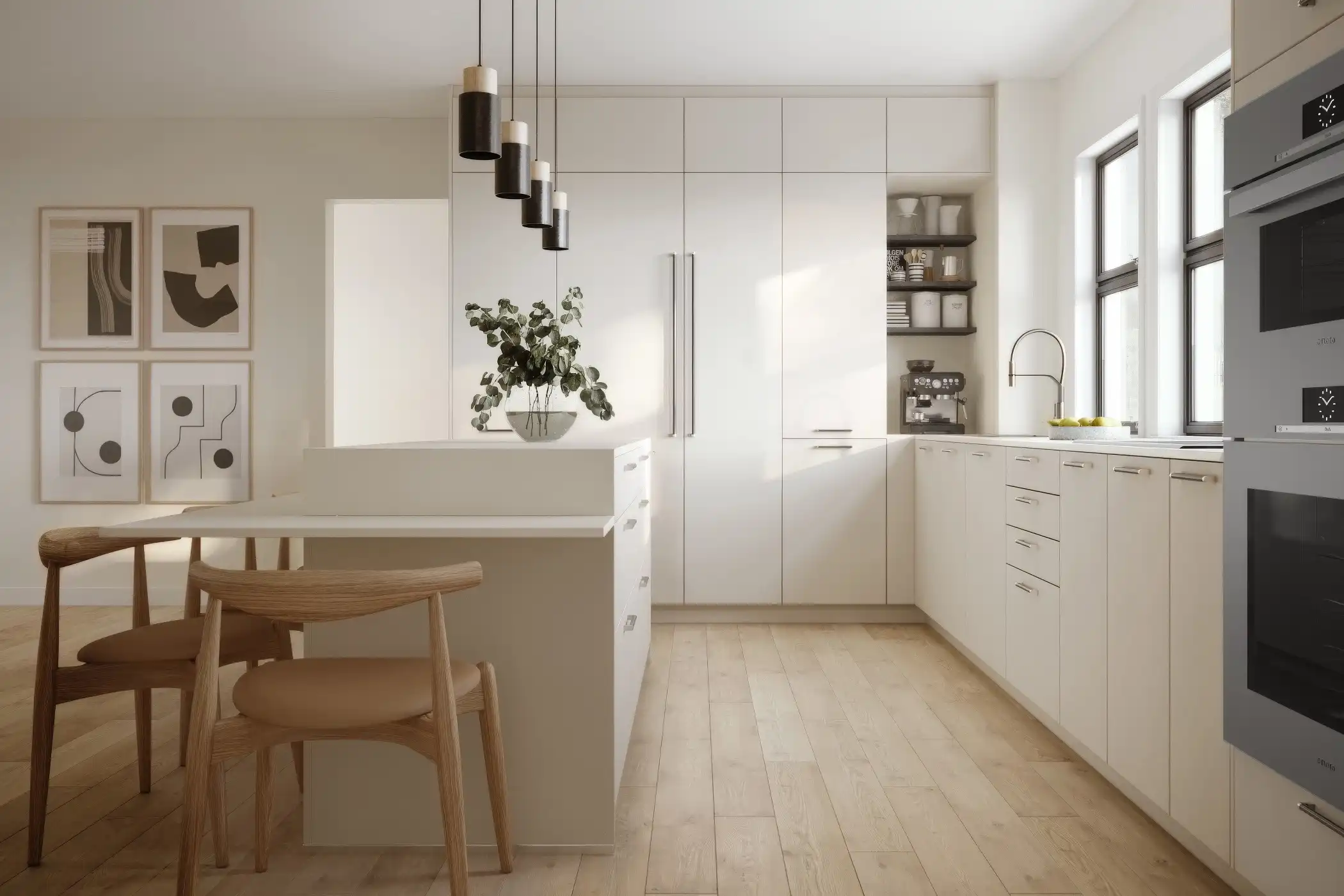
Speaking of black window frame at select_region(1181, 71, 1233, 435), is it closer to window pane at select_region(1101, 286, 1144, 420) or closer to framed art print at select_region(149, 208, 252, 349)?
window pane at select_region(1101, 286, 1144, 420)

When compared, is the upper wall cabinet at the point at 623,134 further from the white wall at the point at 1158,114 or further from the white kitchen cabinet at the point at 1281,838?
the white kitchen cabinet at the point at 1281,838

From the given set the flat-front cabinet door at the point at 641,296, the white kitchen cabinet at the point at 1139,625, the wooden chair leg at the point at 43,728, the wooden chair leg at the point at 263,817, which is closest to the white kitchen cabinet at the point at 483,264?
the flat-front cabinet door at the point at 641,296

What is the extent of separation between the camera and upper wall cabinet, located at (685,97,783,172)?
4426 mm

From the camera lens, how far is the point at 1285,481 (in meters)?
1.55

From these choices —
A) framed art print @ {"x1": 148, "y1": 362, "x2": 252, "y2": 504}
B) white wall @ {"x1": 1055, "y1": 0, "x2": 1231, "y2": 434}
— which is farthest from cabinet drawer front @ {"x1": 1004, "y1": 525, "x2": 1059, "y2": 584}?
framed art print @ {"x1": 148, "y1": 362, "x2": 252, "y2": 504}

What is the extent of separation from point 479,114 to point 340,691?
1.27 m

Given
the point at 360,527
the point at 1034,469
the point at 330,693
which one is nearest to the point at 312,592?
the point at 330,693

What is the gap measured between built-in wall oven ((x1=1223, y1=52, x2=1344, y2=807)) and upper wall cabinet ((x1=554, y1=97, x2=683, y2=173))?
3.05m

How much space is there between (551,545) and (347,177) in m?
3.74

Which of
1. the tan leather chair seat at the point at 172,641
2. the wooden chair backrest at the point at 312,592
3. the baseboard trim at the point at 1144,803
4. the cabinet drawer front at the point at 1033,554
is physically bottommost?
the baseboard trim at the point at 1144,803

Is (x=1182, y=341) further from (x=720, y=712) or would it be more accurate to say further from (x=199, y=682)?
(x=199, y=682)

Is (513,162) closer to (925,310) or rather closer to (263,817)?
(263,817)

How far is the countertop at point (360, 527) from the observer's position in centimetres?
178

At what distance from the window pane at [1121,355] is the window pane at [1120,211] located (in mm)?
172
